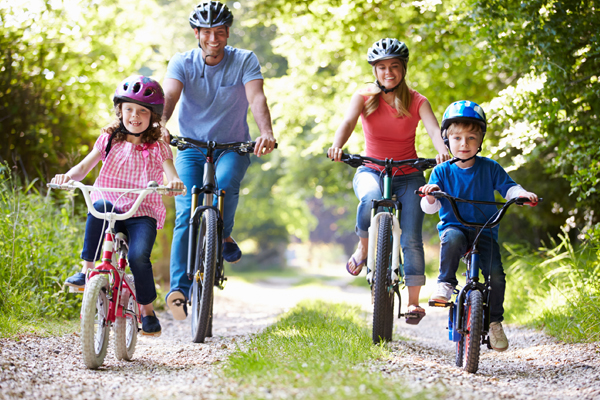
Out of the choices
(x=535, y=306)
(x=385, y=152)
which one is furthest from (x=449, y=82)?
(x=385, y=152)

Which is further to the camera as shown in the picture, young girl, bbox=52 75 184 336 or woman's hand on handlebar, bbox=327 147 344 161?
woman's hand on handlebar, bbox=327 147 344 161

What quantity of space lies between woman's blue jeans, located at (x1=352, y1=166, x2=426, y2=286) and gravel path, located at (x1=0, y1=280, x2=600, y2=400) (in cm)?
60

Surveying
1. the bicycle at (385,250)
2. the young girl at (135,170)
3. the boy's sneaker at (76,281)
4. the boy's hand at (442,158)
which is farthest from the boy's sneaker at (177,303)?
the boy's hand at (442,158)

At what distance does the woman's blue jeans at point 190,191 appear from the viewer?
4664 millimetres

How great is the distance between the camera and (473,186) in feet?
13.6

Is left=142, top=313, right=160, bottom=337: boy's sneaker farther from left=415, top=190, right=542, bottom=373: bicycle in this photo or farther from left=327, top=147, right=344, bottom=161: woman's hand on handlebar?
left=415, top=190, right=542, bottom=373: bicycle

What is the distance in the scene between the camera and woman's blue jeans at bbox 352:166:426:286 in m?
4.65

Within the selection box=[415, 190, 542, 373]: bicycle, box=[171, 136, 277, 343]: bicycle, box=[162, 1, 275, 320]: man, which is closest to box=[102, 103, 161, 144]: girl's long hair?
box=[171, 136, 277, 343]: bicycle

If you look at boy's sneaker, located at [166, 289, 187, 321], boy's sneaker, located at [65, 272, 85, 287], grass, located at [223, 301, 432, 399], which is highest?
boy's sneaker, located at [65, 272, 85, 287]

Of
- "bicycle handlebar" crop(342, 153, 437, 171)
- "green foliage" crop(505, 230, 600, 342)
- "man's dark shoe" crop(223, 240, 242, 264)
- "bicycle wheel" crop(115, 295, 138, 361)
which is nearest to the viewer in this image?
"bicycle wheel" crop(115, 295, 138, 361)

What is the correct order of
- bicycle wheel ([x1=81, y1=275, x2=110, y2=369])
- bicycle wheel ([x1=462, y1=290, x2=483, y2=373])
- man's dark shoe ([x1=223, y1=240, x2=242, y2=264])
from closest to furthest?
bicycle wheel ([x1=81, y1=275, x2=110, y2=369])
bicycle wheel ([x1=462, y1=290, x2=483, y2=373])
man's dark shoe ([x1=223, y1=240, x2=242, y2=264])

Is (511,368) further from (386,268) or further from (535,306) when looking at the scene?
(535,306)

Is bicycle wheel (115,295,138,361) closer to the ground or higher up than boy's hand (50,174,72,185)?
closer to the ground

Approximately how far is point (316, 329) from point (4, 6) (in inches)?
234
